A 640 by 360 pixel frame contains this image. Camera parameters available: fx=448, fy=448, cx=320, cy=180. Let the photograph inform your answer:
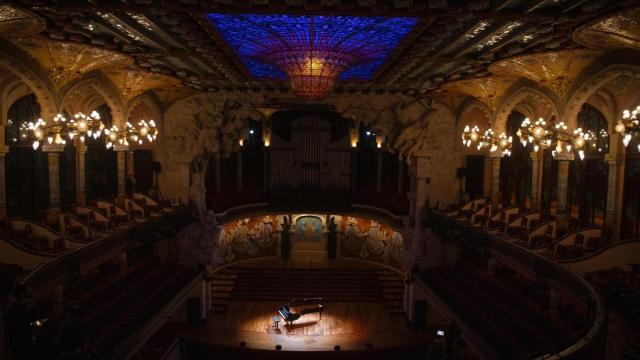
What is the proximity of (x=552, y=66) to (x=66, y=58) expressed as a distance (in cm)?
1307

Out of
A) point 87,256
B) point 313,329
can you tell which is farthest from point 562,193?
point 87,256

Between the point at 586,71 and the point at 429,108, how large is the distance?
4.53 metres

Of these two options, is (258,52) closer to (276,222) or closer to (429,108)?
(429,108)

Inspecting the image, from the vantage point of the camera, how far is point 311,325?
17.0m

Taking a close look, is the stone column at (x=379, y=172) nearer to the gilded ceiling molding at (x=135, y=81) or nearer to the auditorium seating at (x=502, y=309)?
the auditorium seating at (x=502, y=309)

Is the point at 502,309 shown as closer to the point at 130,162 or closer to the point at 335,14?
the point at 335,14

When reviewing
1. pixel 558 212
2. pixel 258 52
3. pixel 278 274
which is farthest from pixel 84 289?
pixel 558 212

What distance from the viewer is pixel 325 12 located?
7336 millimetres

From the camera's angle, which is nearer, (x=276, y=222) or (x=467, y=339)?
(x=467, y=339)

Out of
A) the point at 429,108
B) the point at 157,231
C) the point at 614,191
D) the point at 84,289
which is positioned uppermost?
the point at 429,108

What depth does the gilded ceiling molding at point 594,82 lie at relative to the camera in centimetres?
1077

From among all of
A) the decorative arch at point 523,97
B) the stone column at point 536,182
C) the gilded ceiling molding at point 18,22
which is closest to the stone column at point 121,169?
the gilded ceiling molding at point 18,22

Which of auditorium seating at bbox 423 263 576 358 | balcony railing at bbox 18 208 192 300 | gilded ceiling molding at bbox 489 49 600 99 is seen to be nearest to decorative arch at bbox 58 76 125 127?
balcony railing at bbox 18 208 192 300

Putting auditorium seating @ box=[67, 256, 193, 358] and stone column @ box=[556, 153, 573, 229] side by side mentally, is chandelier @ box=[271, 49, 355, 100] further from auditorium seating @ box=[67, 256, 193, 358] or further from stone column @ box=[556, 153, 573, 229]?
stone column @ box=[556, 153, 573, 229]
